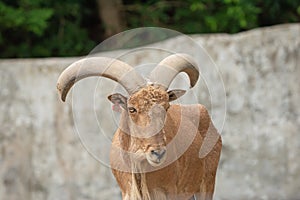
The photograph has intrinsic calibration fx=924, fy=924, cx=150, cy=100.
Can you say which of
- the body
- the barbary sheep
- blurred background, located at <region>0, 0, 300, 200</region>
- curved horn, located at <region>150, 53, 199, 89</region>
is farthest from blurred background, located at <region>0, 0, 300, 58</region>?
curved horn, located at <region>150, 53, 199, 89</region>

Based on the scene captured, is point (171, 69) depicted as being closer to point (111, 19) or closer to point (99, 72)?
point (99, 72)

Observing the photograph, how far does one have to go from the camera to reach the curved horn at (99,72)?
17.5 feet

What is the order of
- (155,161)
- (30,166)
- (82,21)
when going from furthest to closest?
(82,21) < (30,166) < (155,161)

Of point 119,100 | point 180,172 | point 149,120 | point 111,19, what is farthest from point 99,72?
point 111,19

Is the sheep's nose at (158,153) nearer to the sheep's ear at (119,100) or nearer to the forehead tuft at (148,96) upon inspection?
the forehead tuft at (148,96)

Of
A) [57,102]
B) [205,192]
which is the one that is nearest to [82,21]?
[57,102]

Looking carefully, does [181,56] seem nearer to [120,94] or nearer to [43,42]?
[120,94]

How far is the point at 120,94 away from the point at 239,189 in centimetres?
438

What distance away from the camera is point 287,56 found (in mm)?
9469

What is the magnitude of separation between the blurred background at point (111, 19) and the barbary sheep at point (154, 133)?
17.9ft

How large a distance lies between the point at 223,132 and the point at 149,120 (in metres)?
4.27

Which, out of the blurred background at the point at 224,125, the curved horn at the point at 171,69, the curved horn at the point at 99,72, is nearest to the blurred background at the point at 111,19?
the blurred background at the point at 224,125

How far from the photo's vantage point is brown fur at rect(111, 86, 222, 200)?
520 cm

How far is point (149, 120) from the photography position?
513 centimetres
